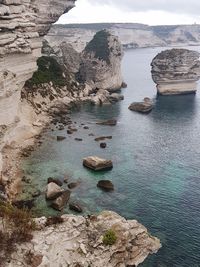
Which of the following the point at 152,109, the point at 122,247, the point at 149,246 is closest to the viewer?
the point at 122,247

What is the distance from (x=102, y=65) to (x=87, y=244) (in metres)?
100

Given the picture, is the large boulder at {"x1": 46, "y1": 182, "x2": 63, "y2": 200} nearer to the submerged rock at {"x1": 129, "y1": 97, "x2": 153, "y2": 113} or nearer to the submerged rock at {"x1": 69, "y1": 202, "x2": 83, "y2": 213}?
the submerged rock at {"x1": 69, "y1": 202, "x2": 83, "y2": 213}

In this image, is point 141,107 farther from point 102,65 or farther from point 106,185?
point 106,185

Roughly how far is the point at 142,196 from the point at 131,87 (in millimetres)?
89653

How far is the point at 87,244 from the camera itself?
3181 cm

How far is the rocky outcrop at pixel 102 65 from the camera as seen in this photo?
126m

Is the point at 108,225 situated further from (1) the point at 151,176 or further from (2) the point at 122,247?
(1) the point at 151,176

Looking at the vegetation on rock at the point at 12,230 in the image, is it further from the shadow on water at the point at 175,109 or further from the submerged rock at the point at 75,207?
the shadow on water at the point at 175,109

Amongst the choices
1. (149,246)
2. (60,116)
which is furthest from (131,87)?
(149,246)

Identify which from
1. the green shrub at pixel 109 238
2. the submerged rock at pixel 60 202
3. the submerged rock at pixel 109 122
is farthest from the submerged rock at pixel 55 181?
the submerged rock at pixel 109 122

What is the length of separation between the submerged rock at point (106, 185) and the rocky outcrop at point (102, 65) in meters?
72.8

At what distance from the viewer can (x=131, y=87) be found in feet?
453

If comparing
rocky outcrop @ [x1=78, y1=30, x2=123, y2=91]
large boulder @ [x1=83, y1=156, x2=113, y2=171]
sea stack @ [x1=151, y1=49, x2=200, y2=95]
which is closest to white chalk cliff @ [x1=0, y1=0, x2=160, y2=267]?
large boulder @ [x1=83, y1=156, x2=113, y2=171]

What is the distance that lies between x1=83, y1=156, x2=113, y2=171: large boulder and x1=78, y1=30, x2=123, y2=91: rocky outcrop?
65759 millimetres
